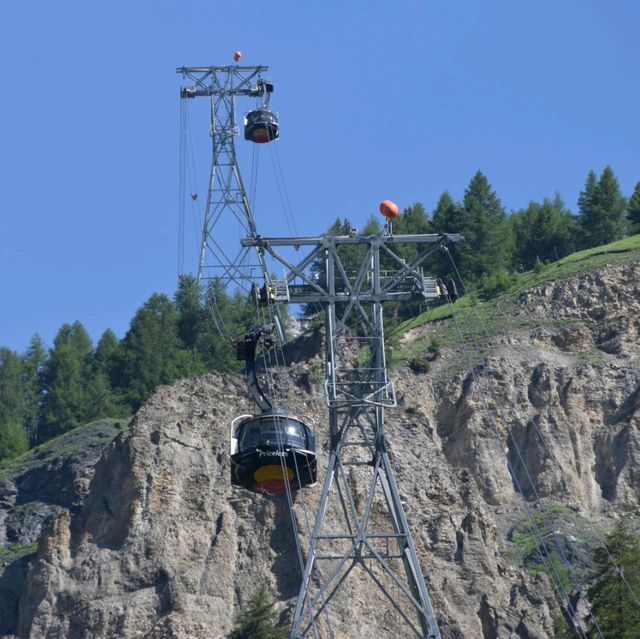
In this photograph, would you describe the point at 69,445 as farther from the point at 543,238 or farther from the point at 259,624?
the point at 543,238

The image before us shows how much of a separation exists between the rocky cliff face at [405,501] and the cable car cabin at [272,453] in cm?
1003

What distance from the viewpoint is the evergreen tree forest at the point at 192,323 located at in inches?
3841

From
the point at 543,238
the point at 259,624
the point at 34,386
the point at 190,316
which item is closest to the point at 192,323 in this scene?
the point at 190,316

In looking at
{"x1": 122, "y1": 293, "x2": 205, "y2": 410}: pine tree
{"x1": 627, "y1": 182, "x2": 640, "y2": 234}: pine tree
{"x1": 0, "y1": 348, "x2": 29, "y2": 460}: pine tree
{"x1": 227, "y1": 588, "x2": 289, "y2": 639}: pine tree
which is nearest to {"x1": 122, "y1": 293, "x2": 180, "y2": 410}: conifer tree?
{"x1": 122, "y1": 293, "x2": 205, "y2": 410}: pine tree

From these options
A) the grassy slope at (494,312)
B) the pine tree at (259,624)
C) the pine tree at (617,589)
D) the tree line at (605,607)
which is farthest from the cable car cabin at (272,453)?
the grassy slope at (494,312)

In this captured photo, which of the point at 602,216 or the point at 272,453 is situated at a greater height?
the point at 602,216

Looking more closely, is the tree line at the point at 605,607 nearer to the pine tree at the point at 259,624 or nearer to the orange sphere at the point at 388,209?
the pine tree at the point at 259,624

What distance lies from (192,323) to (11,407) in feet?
34.9

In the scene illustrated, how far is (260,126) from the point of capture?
7019 cm

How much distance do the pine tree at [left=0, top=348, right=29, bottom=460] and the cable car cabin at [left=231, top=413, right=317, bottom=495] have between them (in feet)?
131

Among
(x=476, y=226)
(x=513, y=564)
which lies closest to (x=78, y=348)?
(x=476, y=226)

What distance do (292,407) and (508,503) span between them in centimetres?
908

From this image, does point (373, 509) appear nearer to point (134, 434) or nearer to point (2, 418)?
point (134, 434)

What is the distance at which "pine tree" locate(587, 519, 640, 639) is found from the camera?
57.9 meters
